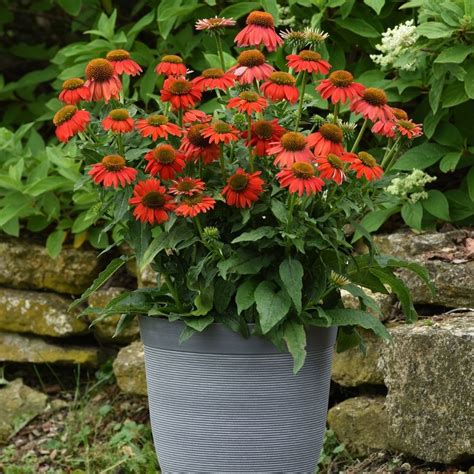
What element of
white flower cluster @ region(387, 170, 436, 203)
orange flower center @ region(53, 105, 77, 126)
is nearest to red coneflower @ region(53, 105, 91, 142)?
orange flower center @ region(53, 105, 77, 126)

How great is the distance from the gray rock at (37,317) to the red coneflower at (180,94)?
74.9 inches

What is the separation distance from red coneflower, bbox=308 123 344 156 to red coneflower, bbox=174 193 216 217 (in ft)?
0.92

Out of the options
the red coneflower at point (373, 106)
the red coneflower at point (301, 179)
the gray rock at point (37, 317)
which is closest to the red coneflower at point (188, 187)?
the red coneflower at point (301, 179)

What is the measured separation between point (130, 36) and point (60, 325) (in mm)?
1237

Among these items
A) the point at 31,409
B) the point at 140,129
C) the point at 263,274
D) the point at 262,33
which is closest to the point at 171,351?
the point at 263,274

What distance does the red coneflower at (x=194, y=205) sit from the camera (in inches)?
93.7

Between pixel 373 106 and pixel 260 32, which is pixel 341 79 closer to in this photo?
pixel 373 106

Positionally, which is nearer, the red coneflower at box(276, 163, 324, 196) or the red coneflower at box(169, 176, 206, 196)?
the red coneflower at box(276, 163, 324, 196)

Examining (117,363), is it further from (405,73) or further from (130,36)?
(405,73)

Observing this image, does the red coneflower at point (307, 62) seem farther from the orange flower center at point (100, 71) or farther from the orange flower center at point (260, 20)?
the orange flower center at point (100, 71)

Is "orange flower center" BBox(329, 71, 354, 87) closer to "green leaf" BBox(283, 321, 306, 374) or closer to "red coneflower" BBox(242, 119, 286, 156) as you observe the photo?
"red coneflower" BBox(242, 119, 286, 156)

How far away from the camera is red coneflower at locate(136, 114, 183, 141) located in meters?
2.48

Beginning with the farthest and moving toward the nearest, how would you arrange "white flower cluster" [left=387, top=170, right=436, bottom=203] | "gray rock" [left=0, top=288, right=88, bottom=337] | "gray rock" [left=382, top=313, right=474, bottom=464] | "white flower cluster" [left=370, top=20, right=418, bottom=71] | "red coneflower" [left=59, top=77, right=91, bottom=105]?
"gray rock" [left=0, top=288, right=88, bottom=337] < "white flower cluster" [left=387, top=170, right=436, bottom=203] < "white flower cluster" [left=370, top=20, right=418, bottom=71] < "gray rock" [left=382, top=313, right=474, bottom=464] < "red coneflower" [left=59, top=77, right=91, bottom=105]

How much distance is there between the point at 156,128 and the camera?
2492 mm
